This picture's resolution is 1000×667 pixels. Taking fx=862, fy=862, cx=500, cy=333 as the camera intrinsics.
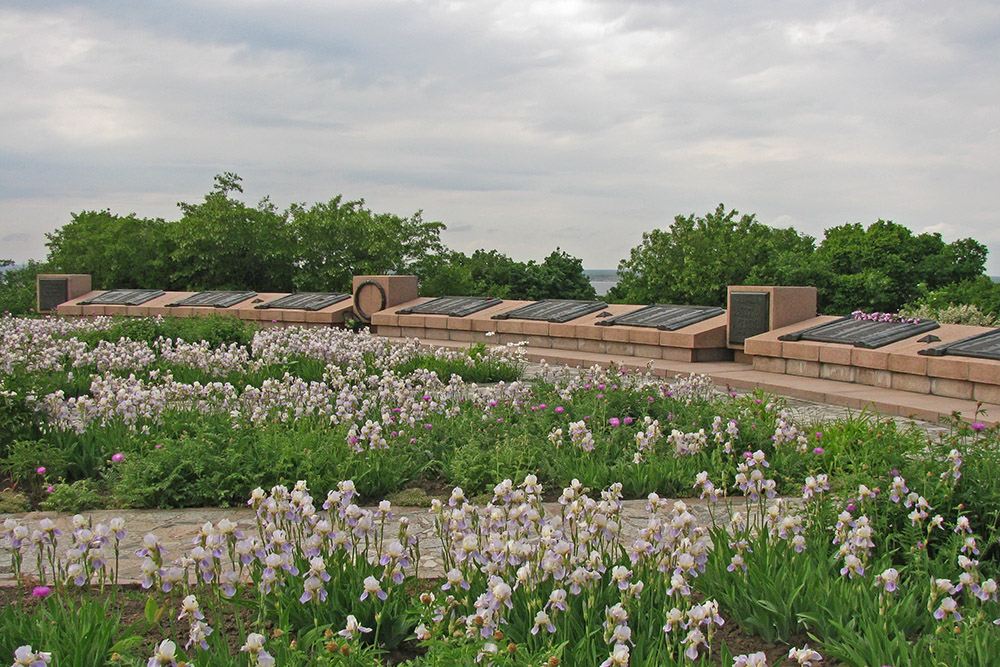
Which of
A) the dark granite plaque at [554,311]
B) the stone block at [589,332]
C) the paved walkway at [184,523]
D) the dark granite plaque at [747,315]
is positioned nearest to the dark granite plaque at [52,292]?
the dark granite plaque at [554,311]

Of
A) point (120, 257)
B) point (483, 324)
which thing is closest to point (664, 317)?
point (483, 324)

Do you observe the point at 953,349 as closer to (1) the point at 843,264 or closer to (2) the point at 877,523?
(2) the point at 877,523

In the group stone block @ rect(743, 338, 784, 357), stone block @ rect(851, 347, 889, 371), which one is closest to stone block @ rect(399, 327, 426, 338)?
stone block @ rect(743, 338, 784, 357)

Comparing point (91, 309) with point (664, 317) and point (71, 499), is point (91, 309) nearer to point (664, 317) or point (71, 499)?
point (664, 317)

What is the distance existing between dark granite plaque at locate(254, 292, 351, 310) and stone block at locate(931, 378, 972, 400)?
1151 cm

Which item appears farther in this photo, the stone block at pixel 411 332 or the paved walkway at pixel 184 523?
the stone block at pixel 411 332

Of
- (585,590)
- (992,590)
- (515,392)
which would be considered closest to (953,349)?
(515,392)

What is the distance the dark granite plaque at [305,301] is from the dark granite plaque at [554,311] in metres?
4.35

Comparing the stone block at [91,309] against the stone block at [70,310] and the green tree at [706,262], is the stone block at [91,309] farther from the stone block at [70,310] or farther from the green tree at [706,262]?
the green tree at [706,262]

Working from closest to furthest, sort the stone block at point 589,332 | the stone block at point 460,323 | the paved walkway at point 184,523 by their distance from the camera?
1. the paved walkway at point 184,523
2. the stone block at point 589,332
3. the stone block at point 460,323

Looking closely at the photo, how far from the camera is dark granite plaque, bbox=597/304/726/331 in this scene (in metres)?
12.4

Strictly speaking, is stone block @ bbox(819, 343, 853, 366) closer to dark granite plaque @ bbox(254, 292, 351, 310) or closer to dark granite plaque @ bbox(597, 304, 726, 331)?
dark granite plaque @ bbox(597, 304, 726, 331)

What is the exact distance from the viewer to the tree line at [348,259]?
78.6ft

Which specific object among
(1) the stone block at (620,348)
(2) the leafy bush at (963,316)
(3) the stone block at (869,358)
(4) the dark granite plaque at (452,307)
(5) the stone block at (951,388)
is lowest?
(5) the stone block at (951,388)
